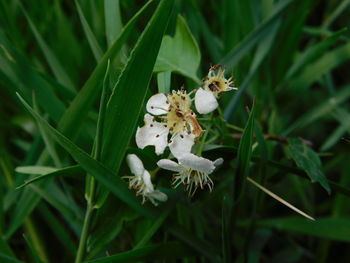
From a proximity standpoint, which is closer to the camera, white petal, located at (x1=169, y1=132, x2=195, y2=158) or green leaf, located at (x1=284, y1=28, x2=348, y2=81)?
white petal, located at (x1=169, y1=132, x2=195, y2=158)

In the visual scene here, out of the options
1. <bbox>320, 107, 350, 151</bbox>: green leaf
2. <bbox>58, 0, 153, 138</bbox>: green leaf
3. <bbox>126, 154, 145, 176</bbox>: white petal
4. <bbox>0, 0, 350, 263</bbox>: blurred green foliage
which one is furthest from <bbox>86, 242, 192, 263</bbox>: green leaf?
<bbox>320, 107, 350, 151</bbox>: green leaf

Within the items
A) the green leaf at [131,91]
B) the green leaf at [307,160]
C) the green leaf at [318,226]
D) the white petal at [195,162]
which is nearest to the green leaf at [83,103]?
the green leaf at [131,91]

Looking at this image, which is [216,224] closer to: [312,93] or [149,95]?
[149,95]

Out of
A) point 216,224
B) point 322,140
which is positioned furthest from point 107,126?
point 322,140

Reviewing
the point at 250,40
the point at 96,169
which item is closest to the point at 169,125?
the point at 96,169

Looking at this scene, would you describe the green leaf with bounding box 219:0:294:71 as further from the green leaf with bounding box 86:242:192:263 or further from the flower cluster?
the green leaf with bounding box 86:242:192:263
